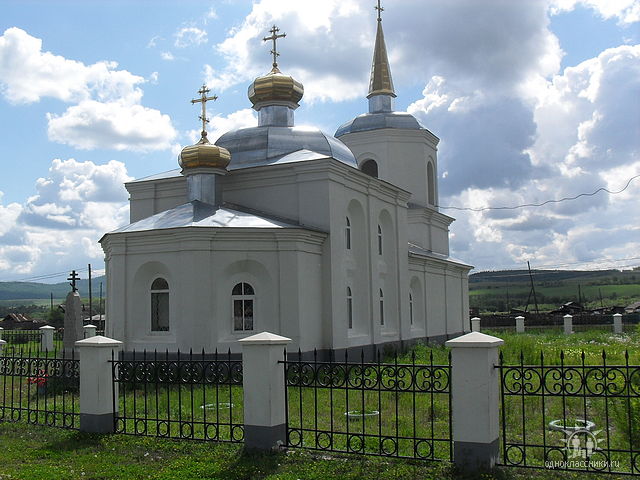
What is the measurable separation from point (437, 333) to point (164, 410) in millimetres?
16828

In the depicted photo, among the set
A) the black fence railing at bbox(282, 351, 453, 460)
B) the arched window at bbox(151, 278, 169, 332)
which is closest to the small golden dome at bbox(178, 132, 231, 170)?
the arched window at bbox(151, 278, 169, 332)

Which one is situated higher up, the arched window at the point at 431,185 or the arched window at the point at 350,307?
the arched window at the point at 431,185

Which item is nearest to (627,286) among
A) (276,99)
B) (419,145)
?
(419,145)

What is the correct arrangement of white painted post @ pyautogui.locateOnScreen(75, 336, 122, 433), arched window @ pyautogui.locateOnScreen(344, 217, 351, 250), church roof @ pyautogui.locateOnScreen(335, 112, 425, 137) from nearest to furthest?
white painted post @ pyautogui.locateOnScreen(75, 336, 122, 433)
arched window @ pyautogui.locateOnScreen(344, 217, 351, 250)
church roof @ pyautogui.locateOnScreen(335, 112, 425, 137)

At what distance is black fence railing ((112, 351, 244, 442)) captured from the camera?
8836 millimetres

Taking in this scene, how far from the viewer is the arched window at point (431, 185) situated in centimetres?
2900

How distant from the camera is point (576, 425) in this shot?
963 centimetres

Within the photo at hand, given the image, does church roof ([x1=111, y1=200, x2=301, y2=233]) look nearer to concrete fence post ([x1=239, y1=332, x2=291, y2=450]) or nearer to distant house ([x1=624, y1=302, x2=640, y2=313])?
concrete fence post ([x1=239, y1=332, x2=291, y2=450])

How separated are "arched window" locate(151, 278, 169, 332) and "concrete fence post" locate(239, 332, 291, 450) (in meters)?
8.94

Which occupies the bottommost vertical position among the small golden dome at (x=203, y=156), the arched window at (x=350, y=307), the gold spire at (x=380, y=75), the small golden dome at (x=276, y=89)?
the arched window at (x=350, y=307)

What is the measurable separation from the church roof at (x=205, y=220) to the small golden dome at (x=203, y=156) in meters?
1.30

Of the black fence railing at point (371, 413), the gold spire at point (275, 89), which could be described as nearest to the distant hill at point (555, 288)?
the gold spire at point (275, 89)

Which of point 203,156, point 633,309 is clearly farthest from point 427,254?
point 633,309

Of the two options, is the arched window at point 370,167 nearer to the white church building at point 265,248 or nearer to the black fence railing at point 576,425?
the white church building at point 265,248
